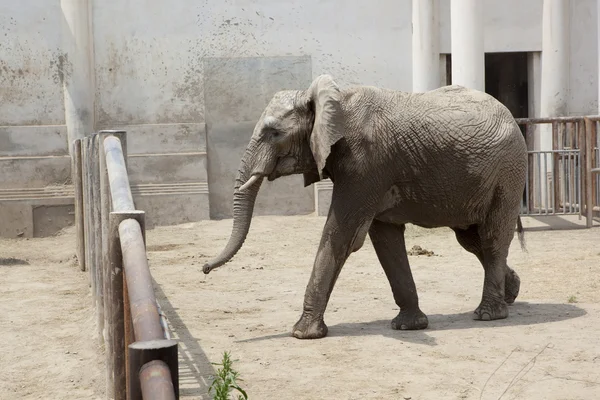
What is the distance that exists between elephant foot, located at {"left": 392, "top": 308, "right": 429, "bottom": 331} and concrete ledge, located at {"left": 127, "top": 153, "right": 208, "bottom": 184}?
8.32m

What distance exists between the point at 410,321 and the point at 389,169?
40.3 inches

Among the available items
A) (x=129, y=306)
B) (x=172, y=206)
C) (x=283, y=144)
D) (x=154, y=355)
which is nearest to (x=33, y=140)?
(x=172, y=206)

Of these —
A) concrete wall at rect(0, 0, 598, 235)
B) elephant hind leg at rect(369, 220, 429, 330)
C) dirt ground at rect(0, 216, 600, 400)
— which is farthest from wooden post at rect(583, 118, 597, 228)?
elephant hind leg at rect(369, 220, 429, 330)

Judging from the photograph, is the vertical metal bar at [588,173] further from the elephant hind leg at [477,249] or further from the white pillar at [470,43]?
the elephant hind leg at [477,249]

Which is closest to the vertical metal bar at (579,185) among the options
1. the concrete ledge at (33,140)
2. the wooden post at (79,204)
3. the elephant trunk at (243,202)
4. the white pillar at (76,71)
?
the wooden post at (79,204)

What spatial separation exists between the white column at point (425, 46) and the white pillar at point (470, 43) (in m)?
1.63

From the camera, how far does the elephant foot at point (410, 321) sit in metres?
6.90

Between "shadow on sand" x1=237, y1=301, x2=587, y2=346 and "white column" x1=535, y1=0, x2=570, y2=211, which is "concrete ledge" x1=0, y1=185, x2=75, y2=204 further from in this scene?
"shadow on sand" x1=237, y1=301, x2=587, y2=346

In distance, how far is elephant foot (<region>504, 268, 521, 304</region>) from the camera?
765cm

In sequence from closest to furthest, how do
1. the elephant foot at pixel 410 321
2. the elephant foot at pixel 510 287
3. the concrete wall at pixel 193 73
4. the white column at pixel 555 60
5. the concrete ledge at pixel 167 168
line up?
the elephant foot at pixel 410 321, the elephant foot at pixel 510 287, the concrete wall at pixel 193 73, the white column at pixel 555 60, the concrete ledge at pixel 167 168

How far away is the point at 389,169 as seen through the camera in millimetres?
6812

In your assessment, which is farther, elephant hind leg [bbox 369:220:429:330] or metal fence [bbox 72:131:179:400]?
elephant hind leg [bbox 369:220:429:330]

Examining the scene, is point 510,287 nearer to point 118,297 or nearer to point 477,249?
point 477,249

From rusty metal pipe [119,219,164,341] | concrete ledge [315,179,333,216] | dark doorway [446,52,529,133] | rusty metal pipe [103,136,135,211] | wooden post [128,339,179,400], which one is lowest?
concrete ledge [315,179,333,216]
